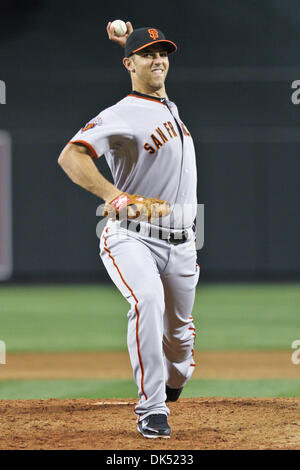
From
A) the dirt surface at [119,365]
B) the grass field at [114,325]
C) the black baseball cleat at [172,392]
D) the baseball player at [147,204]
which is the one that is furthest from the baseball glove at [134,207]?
the dirt surface at [119,365]

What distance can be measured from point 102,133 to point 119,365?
3512 millimetres

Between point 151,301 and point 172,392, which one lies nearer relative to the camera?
point 151,301

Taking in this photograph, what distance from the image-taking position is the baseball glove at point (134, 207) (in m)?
3.28

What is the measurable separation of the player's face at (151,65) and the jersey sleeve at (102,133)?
0.29 meters

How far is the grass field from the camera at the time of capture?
17.9 feet

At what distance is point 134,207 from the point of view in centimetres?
330

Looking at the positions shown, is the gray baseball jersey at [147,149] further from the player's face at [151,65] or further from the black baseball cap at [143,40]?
the black baseball cap at [143,40]

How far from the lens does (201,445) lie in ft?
10.6
